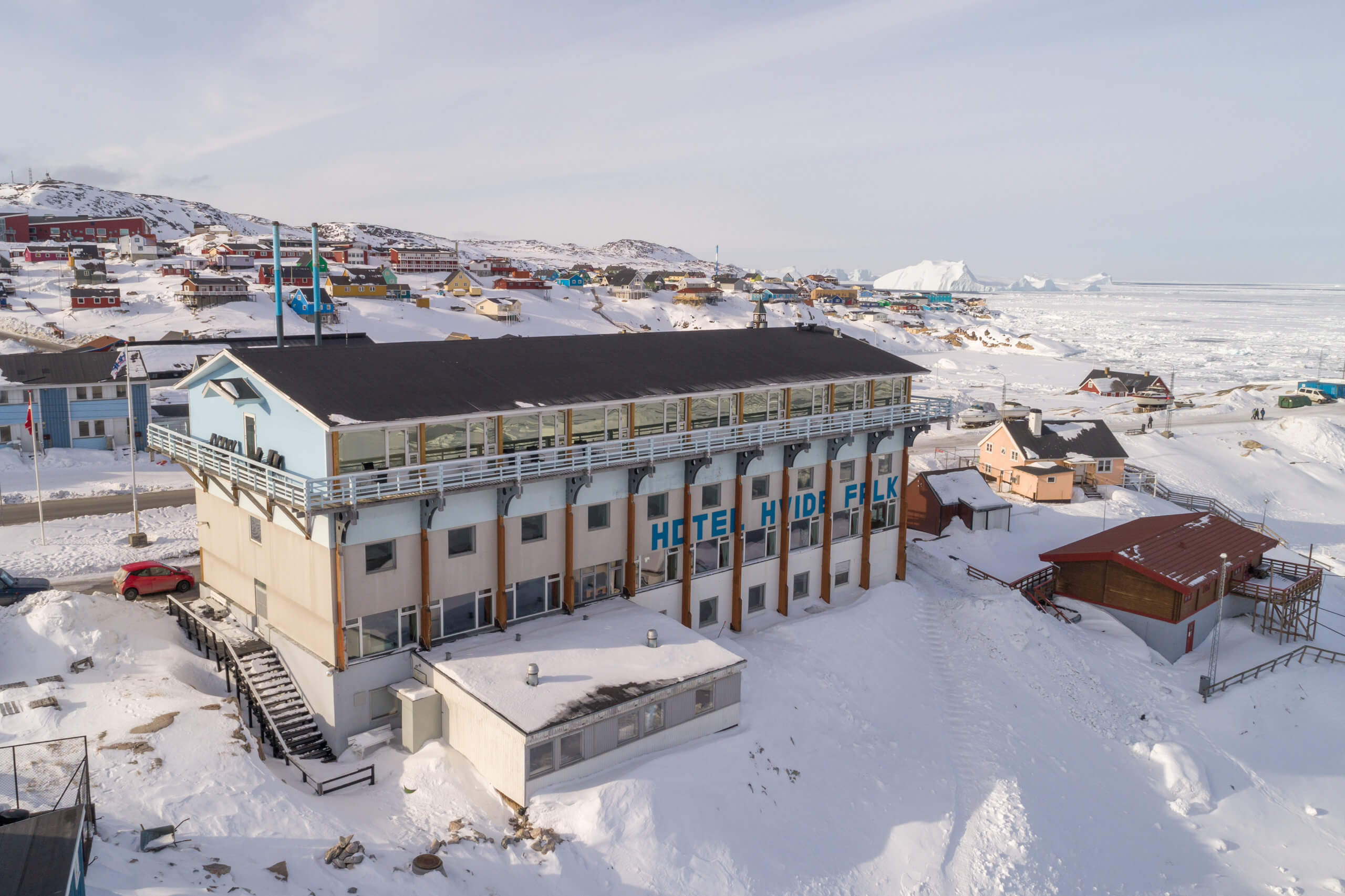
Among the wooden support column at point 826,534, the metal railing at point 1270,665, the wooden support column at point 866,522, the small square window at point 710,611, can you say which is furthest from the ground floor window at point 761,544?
the metal railing at point 1270,665

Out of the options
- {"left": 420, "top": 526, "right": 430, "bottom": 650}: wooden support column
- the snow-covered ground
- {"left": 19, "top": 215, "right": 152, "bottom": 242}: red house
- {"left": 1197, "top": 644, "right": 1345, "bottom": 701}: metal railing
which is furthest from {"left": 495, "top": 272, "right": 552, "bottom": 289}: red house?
{"left": 420, "top": 526, "right": 430, "bottom": 650}: wooden support column

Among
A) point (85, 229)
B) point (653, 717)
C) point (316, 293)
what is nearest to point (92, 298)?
point (85, 229)

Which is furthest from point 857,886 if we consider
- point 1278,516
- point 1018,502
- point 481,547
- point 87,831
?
point 1278,516

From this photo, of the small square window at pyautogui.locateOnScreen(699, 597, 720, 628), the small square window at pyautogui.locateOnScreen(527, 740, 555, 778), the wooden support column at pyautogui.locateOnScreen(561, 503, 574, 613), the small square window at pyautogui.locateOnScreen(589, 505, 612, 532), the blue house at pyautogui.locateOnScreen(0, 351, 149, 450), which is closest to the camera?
the small square window at pyautogui.locateOnScreen(527, 740, 555, 778)

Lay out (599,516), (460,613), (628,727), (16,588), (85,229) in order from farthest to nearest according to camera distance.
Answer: (85,229), (16,588), (599,516), (460,613), (628,727)

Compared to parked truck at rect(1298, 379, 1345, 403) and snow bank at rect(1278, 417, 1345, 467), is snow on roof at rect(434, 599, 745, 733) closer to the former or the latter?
snow bank at rect(1278, 417, 1345, 467)

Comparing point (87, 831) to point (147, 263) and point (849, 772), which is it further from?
point (147, 263)

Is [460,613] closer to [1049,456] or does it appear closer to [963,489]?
[963,489]
